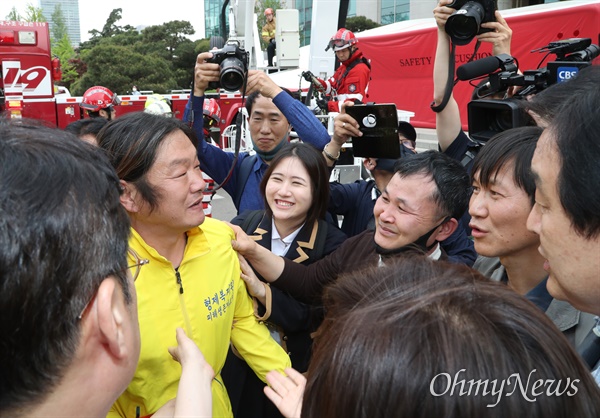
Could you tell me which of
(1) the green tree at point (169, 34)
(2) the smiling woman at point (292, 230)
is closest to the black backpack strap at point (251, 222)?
(2) the smiling woman at point (292, 230)

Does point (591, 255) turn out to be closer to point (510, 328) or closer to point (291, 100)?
point (510, 328)

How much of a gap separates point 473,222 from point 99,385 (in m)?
1.30

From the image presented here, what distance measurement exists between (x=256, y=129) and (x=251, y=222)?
818 mm

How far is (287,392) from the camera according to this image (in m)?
1.17

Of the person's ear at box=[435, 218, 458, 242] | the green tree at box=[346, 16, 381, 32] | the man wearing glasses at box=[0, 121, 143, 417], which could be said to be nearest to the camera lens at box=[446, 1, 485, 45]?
the person's ear at box=[435, 218, 458, 242]

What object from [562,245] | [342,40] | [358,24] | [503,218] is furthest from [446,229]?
[358,24]

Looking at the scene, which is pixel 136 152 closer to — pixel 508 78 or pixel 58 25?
pixel 508 78

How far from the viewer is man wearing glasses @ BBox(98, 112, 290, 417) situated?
1629mm

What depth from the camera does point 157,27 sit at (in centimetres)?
2544

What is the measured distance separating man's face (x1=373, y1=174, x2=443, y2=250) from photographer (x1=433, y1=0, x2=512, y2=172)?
53 cm

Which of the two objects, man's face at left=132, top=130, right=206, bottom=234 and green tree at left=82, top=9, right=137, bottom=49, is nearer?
man's face at left=132, top=130, right=206, bottom=234

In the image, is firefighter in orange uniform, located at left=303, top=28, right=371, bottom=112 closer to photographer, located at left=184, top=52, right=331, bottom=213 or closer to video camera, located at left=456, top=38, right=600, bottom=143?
photographer, located at left=184, top=52, right=331, bottom=213

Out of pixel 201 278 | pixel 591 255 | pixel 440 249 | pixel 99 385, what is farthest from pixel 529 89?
pixel 99 385

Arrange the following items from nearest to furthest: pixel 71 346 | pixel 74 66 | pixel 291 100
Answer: pixel 71 346
pixel 291 100
pixel 74 66
